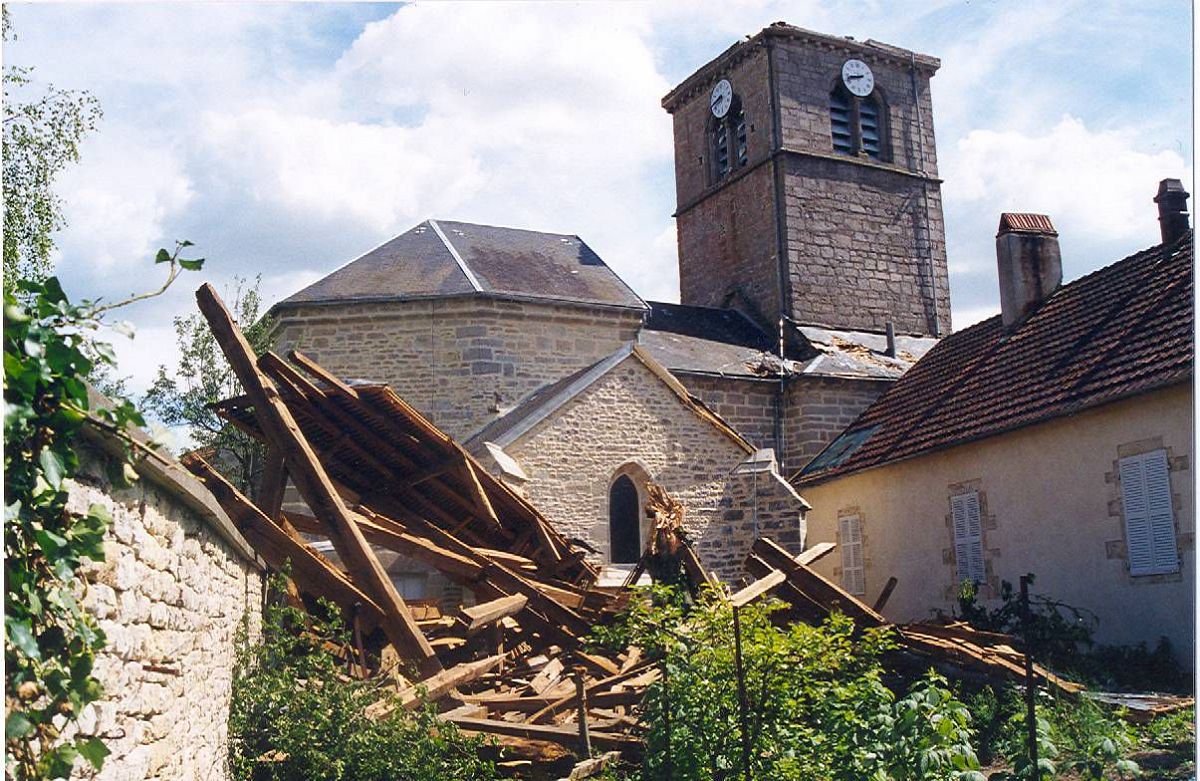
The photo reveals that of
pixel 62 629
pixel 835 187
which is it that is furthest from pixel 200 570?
pixel 835 187

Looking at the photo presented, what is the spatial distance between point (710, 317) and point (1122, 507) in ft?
45.6

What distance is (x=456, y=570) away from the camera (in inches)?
392

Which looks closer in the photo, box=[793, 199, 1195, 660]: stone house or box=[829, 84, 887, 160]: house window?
box=[793, 199, 1195, 660]: stone house

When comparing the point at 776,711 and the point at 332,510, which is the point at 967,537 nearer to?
the point at 776,711

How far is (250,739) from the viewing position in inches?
283

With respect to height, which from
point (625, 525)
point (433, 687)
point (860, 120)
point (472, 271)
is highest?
point (860, 120)

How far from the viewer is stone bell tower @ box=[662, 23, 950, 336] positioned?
26.9m

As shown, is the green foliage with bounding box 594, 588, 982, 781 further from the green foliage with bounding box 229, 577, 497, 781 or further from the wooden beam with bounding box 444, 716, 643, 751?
the green foliage with bounding box 229, 577, 497, 781

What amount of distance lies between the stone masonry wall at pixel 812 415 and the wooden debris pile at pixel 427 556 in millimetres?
11002

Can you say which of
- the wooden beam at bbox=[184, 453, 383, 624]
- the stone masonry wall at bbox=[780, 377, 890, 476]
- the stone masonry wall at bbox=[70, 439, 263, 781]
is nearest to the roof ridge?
the stone masonry wall at bbox=[780, 377, 890, 476]

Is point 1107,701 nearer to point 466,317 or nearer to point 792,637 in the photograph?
point 792,637

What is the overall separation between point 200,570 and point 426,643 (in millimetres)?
2848

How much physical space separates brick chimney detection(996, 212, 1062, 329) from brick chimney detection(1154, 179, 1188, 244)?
1720 millimetres

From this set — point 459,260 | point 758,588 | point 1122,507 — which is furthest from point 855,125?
point 758,588
